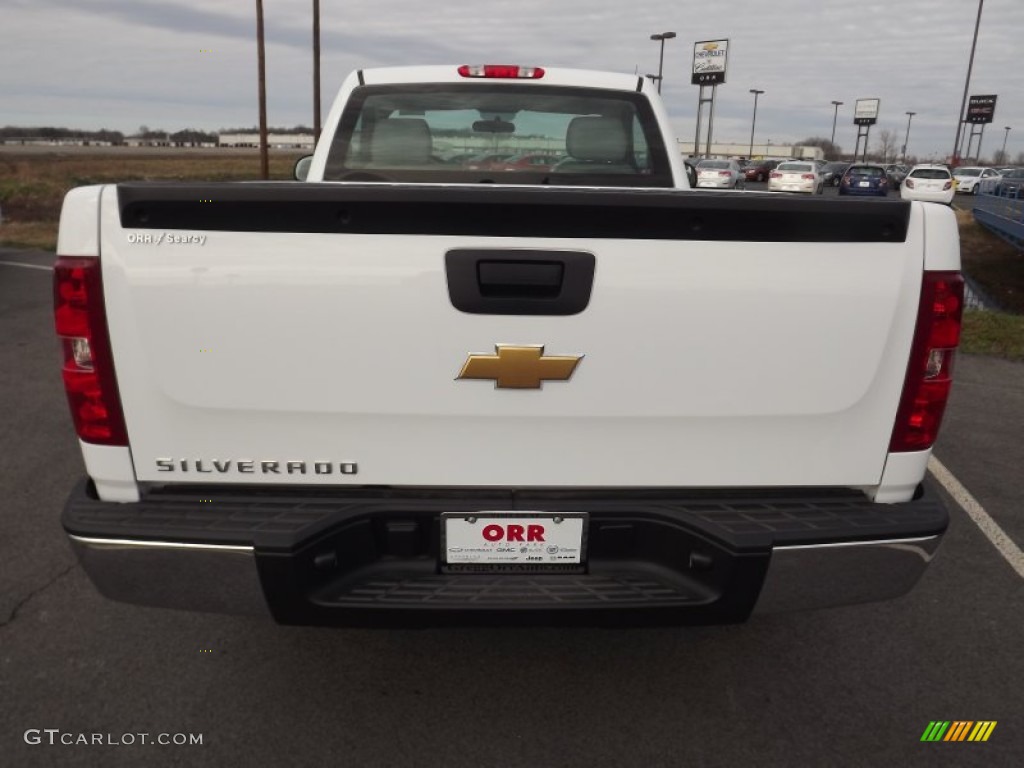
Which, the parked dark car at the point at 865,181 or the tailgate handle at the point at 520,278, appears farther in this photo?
the parked dark car at the point at 865,181

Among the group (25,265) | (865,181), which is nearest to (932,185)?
(865,181)

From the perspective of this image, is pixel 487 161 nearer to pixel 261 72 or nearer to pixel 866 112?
pixel 261 72

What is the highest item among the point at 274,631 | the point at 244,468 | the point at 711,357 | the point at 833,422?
the point at 711,357

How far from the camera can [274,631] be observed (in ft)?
10.1

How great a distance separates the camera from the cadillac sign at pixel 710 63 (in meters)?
77.5

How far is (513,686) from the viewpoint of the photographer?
273cm

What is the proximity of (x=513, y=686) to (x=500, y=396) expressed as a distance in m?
→ 1.18

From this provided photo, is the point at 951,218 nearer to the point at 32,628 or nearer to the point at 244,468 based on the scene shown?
the point at 244,468

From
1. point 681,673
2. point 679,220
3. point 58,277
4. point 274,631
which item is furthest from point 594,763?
point 58,277

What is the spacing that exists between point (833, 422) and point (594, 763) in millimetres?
1183

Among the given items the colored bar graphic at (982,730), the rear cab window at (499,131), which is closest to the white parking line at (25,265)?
the rear cab window at (499,131)

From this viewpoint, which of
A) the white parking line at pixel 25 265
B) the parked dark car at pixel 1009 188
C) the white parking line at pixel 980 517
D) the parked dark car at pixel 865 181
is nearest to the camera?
the white parking line at pixel 980 517

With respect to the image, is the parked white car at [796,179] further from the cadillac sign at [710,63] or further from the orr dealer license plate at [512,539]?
the cadillac sign at [710,63]

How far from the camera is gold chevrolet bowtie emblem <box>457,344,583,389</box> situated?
80.0 inches
